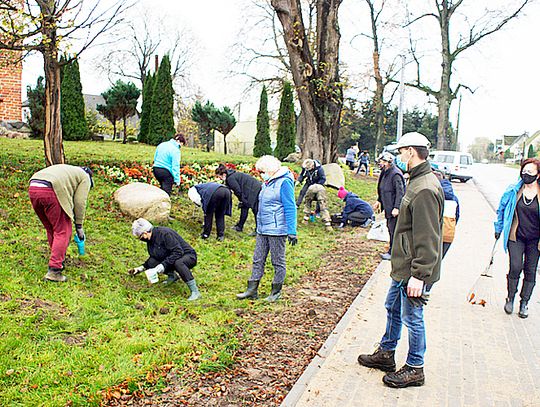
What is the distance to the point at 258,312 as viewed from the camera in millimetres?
6027

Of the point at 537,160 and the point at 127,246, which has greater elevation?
the point at 537,160

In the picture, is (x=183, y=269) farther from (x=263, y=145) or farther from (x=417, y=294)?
(x=263, y=145)

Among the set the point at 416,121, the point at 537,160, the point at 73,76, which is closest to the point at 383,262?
the point at 537,160

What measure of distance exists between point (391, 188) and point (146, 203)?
14.6 feet

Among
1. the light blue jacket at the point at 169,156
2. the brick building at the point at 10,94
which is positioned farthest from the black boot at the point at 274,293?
the brick building at the point at 10,94

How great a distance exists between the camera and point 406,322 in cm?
415

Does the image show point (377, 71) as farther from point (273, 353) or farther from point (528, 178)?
point (273, 353)

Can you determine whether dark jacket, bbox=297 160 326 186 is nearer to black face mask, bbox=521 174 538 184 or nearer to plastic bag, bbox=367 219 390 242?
plastic bag, bbox=367 219 390 242

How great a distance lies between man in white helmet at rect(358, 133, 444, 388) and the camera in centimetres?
388

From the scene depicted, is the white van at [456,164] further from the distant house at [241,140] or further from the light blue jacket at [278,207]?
the light blue jacket at [278,207]

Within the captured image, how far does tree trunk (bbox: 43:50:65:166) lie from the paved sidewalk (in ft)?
20.1

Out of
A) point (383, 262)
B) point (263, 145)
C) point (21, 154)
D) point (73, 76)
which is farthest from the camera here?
point (263, 145)

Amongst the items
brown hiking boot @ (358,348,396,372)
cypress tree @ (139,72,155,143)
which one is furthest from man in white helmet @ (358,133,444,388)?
cypress tree @ (139,72,155,143)

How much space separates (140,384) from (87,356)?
0.69m
